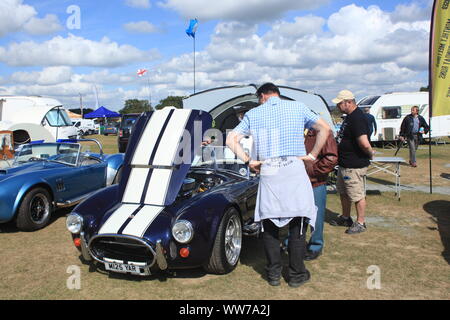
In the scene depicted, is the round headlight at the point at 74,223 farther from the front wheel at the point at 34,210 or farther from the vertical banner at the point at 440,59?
the vertical banner at the point at 440,59

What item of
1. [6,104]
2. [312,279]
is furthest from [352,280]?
[6,104]

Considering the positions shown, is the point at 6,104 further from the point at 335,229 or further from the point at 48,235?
the point at 335,229

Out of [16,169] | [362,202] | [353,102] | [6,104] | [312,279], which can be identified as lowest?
[312,279]

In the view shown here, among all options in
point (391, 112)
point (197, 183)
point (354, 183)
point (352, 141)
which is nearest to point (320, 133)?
point (352, 141)

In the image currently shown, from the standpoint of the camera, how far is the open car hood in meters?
4.28

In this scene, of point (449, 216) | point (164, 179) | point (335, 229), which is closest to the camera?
point (164, 179)

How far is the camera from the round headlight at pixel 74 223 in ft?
13.3

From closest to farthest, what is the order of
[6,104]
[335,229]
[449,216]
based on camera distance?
[335,229] < [449,216] < [6,104]

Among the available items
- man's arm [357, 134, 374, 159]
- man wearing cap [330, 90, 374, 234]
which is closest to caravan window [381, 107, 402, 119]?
man wearing cap [330, 90, 374, 234]

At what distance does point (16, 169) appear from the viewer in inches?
258

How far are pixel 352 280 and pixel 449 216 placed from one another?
3.34 m

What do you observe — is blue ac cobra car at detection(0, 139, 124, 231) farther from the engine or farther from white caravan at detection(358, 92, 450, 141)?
white caravan at detection(358, 92, 450, 141)

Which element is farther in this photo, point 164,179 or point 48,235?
point 48,235

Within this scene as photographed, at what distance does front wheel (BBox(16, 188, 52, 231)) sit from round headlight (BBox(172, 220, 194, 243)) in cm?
→ 329
